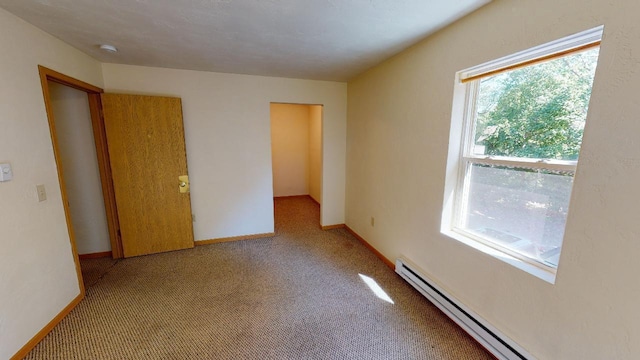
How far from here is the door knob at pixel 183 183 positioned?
9.54 feet

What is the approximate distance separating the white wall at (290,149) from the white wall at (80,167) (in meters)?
3.32

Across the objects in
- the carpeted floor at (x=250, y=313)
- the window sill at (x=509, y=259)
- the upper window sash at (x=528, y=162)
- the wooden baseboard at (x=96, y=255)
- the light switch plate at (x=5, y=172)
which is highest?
the upper window sash at (x=528, y=162)

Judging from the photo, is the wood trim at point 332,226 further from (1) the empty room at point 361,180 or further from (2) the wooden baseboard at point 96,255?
(2) the wooden baseboard at point 96,255

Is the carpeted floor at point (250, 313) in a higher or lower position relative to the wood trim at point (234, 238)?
lower

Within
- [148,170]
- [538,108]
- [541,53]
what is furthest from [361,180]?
[148,170]

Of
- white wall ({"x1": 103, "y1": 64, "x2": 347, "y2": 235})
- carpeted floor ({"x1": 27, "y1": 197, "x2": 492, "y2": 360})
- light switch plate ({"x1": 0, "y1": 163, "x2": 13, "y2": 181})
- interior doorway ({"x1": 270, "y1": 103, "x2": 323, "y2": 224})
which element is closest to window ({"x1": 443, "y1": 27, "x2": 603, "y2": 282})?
carpeted floor ({"x1": 27, "y1": 197, "x2": 492, "y2": 360})

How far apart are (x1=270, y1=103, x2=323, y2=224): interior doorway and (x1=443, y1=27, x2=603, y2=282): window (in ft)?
12.2

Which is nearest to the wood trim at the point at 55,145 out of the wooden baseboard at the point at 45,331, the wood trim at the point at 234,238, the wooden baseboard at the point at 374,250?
the wooden baseboard at the point at 45,331

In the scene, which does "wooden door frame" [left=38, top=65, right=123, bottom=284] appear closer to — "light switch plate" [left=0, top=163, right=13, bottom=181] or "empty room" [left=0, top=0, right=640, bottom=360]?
"empty room" [left=0, top=0, right=640, bottom=360]

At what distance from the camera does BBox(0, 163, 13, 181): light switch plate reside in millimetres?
1433

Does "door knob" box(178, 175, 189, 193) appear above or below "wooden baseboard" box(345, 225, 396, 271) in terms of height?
above

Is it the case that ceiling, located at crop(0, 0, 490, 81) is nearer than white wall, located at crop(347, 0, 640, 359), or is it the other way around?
white wall, located at crop(347, 0, 640, 359)

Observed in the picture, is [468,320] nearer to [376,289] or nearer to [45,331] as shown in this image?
[376,289]

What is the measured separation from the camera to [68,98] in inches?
97.7
